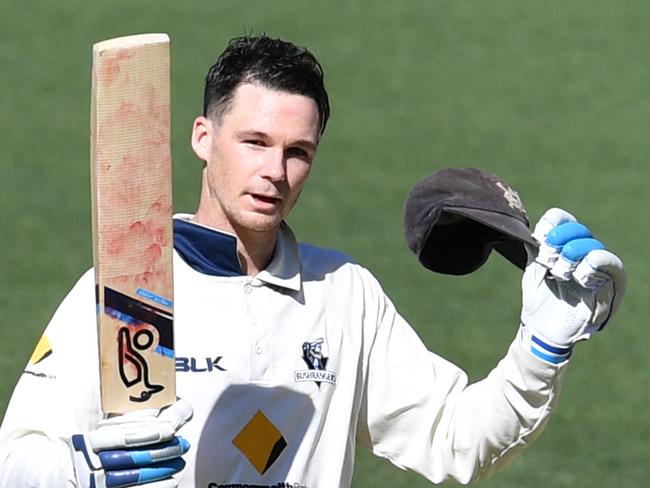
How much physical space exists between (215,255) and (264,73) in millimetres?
501

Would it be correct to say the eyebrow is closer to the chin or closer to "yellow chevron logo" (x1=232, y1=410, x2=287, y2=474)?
the chin

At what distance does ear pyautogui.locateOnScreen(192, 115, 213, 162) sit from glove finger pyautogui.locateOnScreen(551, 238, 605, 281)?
1.02 m

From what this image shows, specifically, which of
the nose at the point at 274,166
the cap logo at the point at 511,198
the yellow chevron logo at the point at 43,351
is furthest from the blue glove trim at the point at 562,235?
the yellow chevron logo at the point at 43,351

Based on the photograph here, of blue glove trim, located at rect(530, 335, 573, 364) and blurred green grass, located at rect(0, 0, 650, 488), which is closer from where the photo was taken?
blue glove trim, located at rect(530, 335, 573, 364)

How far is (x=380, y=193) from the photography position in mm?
10602

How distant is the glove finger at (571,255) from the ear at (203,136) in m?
1.02

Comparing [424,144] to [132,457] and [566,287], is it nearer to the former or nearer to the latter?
[566,287]

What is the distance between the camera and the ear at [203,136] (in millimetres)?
4578

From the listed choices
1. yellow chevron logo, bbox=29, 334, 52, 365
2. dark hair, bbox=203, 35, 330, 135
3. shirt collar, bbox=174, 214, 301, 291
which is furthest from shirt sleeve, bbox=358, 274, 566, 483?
yellow chevron logo, bbox=29, 334, 52, 365

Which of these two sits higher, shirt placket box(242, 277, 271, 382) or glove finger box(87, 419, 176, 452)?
shirt placket box(242, 277, 271, 382)

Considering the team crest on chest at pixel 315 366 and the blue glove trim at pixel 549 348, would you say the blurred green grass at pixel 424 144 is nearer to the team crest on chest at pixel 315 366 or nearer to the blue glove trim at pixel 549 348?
the team crest on chest at pixel 315 366

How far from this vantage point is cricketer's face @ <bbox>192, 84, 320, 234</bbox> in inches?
174

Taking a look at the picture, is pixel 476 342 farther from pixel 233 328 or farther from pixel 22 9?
pixel 22 9

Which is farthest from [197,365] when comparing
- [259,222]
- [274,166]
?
[274,166]
